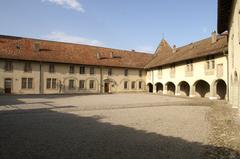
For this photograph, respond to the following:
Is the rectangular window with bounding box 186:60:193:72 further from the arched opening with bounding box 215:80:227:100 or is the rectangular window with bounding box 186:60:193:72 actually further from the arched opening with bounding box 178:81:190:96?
the arched opening with bounding box 215:80:227:100

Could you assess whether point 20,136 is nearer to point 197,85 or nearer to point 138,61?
point 197,85

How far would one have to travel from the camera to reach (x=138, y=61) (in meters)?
38.2

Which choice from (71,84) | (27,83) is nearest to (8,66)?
(27,83)

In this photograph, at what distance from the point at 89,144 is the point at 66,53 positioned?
2779 centimetres

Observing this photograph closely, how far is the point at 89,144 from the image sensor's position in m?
5.77

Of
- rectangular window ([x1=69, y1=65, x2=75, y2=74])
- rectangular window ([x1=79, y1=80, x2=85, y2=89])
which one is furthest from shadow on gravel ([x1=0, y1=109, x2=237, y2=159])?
rectangular window ([x1=79, y1=80, x2=85, y2=89])

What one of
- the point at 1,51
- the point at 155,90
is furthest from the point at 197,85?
the point at 1,51

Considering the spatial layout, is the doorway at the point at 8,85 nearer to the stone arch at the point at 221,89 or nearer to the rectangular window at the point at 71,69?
the rectangular window at the point at 71,69

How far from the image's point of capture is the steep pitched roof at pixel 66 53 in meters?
27.9

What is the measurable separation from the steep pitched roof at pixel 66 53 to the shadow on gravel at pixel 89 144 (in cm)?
2249

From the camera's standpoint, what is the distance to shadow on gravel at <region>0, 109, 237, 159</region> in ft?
16.1

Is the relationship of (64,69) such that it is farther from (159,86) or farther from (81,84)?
(159,86)

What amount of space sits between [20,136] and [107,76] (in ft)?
90.6

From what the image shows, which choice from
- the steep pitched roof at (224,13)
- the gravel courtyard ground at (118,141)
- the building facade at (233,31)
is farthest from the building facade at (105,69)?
the gravel courtyard ground at (118,141)
